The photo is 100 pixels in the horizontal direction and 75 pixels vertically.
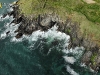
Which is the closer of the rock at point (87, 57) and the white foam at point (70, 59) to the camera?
the rock at point (87, 57)

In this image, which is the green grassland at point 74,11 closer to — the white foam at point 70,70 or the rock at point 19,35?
the rock at point 19,35

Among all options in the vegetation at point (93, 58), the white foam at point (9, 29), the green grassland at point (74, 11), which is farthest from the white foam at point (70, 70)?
the white foam at point (9, 29)

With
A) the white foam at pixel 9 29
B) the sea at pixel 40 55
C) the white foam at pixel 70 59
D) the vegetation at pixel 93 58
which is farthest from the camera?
the white foam at pixel 9 29

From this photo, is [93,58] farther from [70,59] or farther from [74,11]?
[74,11]

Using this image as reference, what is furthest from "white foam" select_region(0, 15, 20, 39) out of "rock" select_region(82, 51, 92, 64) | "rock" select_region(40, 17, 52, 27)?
"rock" select_region(82, 51, 92, 64)

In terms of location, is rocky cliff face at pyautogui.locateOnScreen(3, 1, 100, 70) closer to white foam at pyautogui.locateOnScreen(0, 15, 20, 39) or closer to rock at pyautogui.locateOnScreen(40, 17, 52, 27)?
rock at pyautogui.locateOnScreen(40, 17, 52, 27)

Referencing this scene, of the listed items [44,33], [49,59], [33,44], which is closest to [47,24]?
[44,33]
